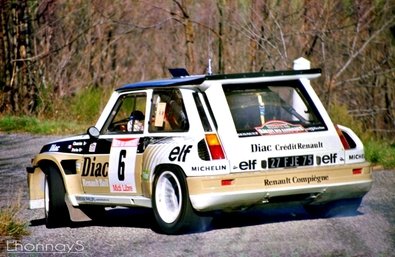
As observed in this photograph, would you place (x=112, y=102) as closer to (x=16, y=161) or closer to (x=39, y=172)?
(x=39, y=172)

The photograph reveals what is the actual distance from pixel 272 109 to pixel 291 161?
0.61 meters

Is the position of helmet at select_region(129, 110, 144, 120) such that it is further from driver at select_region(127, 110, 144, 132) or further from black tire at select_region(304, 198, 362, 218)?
black tire at select_region(304, 198, 362, 218)

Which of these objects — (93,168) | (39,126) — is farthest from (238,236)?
(39,126)

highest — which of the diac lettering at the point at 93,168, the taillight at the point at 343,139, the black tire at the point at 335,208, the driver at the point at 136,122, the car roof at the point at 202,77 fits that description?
the car roof at the point at 202,77

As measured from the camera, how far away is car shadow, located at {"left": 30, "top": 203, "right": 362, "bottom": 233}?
10.6m

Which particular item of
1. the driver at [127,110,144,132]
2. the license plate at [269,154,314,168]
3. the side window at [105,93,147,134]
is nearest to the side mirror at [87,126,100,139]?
the side window at [105,93,147,134]

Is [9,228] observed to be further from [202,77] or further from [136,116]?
[202,77]

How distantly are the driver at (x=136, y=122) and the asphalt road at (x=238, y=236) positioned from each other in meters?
1.05

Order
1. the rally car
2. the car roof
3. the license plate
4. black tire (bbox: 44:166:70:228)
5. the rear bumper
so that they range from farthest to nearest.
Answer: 1. black tire (bbox: 44:166:70:228)
2. the car roof
3. the license plate
4. the rally car
5. the rear bumper

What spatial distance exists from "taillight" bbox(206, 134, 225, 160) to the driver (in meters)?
1.25

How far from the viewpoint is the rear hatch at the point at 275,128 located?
9.77 meters

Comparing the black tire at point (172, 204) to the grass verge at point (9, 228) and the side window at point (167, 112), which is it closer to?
the side window at point (167, 112)

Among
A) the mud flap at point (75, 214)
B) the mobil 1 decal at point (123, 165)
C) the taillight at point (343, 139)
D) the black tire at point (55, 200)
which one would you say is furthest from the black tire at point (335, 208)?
the black tire at point (55, 200)

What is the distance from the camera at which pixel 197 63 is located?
2967 centimetres
